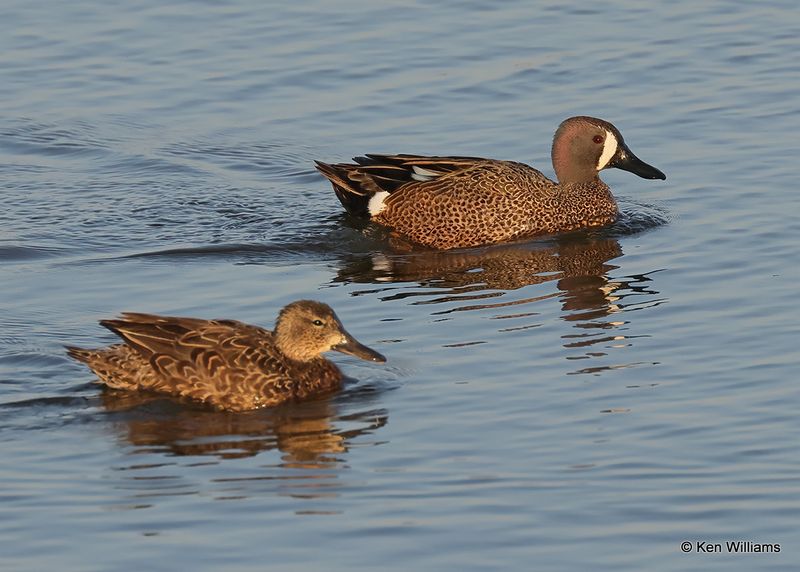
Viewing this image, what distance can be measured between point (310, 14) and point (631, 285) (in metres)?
8.26

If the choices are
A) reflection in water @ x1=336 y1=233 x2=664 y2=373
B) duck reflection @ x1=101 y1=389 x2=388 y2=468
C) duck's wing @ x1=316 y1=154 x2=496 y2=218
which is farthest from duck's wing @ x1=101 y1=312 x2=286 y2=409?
duck's wing @ x1=316 y1=154 x2=496 y2=218

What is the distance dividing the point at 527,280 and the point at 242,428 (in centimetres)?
383

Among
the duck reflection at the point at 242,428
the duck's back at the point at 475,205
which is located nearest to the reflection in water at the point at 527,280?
Answer: the duck's back at the point at 475,205

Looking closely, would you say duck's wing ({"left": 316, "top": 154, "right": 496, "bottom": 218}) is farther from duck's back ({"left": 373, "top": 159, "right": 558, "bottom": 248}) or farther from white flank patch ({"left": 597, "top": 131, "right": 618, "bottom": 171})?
white flank patch ({"left": 597, "top": 131, "right": 618, "bottom": 171})

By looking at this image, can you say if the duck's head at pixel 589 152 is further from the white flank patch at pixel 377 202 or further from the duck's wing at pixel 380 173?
the white flank patch at pixel 377 202

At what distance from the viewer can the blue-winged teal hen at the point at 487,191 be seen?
1493 centimetres

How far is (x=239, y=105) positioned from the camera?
706 inches

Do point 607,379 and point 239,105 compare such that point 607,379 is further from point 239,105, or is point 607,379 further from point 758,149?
point 239,105

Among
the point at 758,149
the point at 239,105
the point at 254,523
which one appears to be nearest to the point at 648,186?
the point at 758,149

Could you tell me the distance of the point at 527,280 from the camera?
13688 millimetres

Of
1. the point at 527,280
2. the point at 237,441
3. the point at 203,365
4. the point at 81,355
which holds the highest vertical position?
the point at 81,355

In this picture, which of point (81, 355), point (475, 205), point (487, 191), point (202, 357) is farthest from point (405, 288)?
point (81, 355)

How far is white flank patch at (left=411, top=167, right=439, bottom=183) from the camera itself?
1509 cm

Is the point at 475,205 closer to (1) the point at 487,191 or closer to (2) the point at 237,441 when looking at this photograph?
(1) the point at 487,191
